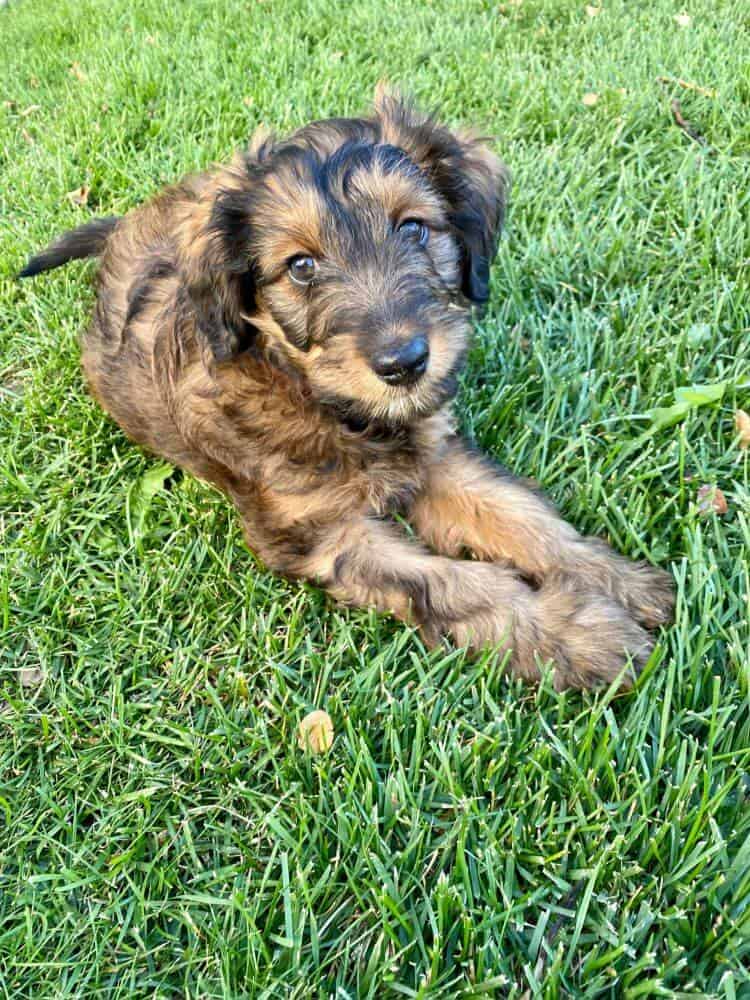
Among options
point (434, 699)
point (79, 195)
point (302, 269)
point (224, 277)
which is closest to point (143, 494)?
point (224, 277)

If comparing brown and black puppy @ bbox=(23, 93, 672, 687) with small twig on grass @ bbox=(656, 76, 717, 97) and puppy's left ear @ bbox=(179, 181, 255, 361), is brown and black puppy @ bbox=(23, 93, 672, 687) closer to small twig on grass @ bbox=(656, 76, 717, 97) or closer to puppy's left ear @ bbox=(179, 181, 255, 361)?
puppy's left ear @ bbox=(179, 181, 255, 361)

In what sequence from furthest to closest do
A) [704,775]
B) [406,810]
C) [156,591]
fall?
[156,591]
[406,810]
[704,775]

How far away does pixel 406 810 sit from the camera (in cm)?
168

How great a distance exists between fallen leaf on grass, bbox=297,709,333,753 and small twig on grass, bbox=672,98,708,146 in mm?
3065

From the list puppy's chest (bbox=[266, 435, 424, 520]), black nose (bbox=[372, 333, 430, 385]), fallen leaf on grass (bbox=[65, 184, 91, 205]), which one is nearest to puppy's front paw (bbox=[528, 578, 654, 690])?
puppy's chest (bbox=[266, 435, 424, 520])

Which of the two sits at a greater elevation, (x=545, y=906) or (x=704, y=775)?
(x=704, y=775)

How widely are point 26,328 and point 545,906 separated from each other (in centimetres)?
297

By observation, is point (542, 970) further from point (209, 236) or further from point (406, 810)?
point (209, 236)

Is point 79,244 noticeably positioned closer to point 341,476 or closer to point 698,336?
point 341,476

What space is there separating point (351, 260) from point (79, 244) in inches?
63.2

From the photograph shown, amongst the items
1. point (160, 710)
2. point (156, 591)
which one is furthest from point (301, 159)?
point (160, 710)

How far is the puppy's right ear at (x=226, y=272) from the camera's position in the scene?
2.13 meters

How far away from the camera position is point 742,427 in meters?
2.35

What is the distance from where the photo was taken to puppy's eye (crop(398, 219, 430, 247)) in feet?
6.79
